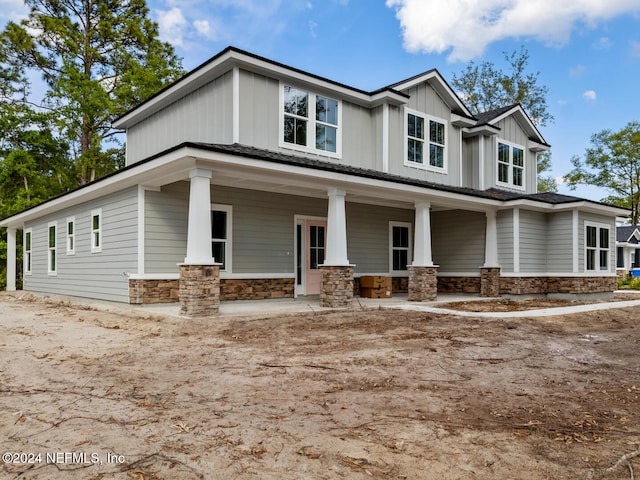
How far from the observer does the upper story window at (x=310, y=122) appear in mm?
12250

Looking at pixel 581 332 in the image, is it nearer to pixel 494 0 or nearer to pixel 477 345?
pixel 477 345

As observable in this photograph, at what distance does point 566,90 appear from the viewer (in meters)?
29.3

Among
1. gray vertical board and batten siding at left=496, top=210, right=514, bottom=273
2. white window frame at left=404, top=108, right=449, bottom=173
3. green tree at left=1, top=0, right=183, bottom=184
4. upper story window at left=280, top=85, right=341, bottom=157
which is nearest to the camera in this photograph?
upper story window at left=280, top=85, right=341, bottom=157

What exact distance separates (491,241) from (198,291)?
10.0 m

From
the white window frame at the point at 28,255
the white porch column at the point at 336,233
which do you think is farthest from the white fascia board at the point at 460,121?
the white window frame at the point at 28,255

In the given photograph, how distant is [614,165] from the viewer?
1515 inches

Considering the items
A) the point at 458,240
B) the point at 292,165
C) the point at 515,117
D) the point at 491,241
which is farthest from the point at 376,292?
the point at 515,117

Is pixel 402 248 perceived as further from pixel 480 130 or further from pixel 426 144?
pixel 480 130

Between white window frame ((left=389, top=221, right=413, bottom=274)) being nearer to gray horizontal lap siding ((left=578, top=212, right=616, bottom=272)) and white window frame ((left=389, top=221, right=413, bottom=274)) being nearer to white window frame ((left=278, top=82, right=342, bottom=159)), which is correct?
white window frame ((left=278, top=82, right=342, bottom=159))

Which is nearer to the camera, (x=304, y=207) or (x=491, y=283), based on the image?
(x=304, y=207)

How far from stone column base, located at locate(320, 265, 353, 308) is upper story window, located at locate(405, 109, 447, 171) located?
Answer: 5.07 m

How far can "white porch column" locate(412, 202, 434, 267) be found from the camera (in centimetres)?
1318

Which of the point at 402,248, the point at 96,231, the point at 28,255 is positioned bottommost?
the point at 28,255

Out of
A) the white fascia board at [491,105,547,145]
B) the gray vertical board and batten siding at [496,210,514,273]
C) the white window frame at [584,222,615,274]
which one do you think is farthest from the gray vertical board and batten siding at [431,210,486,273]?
the white fascia board at [491,105,547,145]
